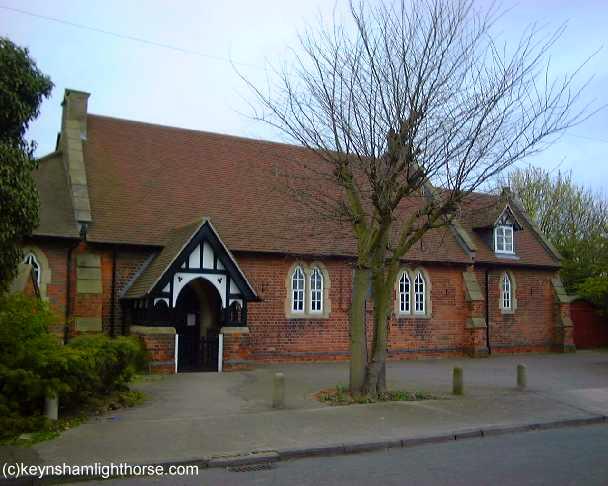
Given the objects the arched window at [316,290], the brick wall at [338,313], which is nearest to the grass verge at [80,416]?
the brick wall at [338,313]

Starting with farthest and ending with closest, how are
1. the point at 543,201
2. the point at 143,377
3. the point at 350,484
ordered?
the point at 543,201 → the point at 143,377 → the point at 350,484

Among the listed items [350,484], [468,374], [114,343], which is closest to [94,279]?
[114,343]

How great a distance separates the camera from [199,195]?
22250 millimetres

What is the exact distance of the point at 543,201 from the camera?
4034 cm

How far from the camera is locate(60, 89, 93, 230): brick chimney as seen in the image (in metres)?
19.1

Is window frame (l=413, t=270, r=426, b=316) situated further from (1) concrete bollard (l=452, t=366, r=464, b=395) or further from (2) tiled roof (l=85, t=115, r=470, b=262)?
(1) concrete bollard (l=452, t=366, r=464, b=395)

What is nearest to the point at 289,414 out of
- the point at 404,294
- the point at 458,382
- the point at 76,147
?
the point at 458,382

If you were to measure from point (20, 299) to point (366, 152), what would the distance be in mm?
7474

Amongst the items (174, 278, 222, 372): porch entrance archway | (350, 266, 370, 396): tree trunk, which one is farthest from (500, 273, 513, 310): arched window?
(350, 266, 370, 396): tree trunk

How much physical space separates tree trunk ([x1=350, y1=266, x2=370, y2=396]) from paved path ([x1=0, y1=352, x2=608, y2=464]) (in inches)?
41.4

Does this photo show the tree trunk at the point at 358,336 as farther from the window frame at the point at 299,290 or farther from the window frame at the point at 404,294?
the window frame at the point at 404,294

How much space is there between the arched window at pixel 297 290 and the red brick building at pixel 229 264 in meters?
0.07

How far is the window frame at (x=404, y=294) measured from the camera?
23.8m

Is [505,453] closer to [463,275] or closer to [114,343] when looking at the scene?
[114,343]
